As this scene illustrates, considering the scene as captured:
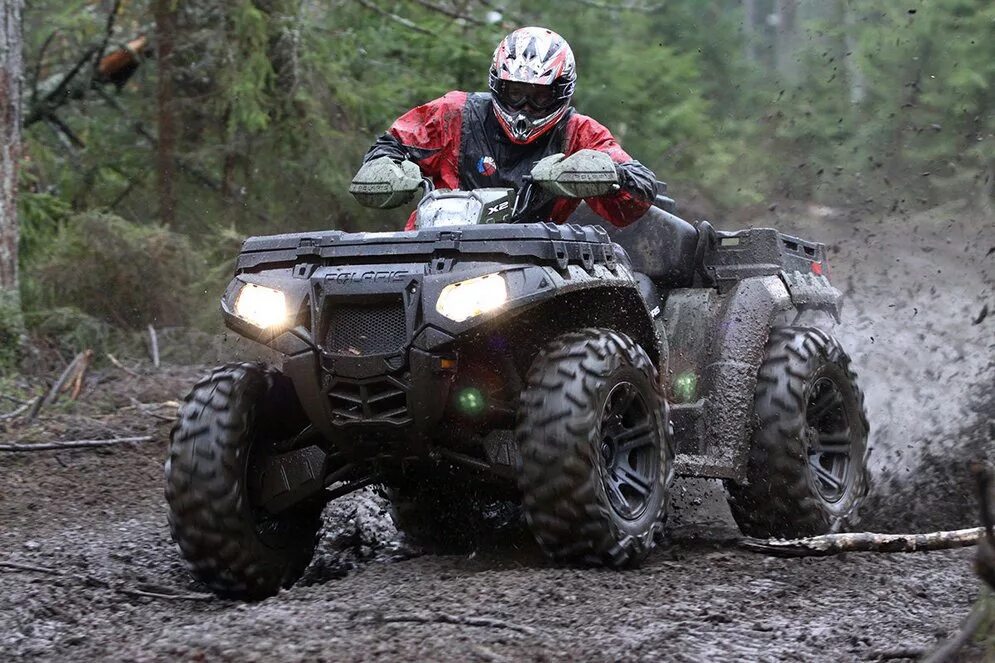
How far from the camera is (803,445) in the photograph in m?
5.80

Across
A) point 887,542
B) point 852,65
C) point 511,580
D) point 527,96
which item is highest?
point 852,65

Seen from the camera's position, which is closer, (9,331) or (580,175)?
(580,175)

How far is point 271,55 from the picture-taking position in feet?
39.1

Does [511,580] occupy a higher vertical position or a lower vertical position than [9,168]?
lower

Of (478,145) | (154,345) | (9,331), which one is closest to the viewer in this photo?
(478,145)

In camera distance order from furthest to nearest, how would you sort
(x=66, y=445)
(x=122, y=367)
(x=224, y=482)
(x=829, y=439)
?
(x=122, y=367)
(x=66, y=445)
(x=829, y=439)
(x=224, y=482)

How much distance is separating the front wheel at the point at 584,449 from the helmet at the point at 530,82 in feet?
4.20

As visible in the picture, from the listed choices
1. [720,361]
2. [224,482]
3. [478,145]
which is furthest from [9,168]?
[720,361]

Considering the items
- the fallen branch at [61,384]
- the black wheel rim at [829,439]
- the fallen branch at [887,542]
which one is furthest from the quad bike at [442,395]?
the fallen branch at [61,384]

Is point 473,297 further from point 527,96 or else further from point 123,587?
point 123,587

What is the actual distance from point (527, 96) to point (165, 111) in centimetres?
703

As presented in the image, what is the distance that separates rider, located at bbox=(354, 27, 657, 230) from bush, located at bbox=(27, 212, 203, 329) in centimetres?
524

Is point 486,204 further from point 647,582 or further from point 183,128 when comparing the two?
point 183,128

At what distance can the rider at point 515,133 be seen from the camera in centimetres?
557
